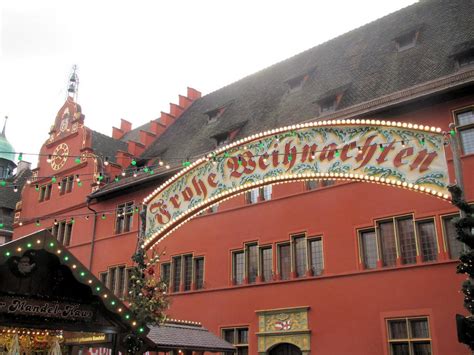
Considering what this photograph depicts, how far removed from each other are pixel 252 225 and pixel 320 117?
4803 mm

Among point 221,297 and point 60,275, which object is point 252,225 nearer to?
point 221,297

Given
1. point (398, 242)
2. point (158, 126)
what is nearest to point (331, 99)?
point (398, 242)

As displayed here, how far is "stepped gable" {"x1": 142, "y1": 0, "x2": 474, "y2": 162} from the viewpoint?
768 inches

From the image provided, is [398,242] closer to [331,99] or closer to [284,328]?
[284,328]

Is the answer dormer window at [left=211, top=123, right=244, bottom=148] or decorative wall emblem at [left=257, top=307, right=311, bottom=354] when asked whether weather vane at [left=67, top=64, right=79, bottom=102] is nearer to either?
dormer window at [left=211, top=123, right=244, bottom=148]

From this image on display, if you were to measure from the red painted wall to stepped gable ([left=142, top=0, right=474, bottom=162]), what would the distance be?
2573mm

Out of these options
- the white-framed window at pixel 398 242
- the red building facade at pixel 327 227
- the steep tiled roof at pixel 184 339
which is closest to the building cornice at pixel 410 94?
the red building facade at pixel 327 227

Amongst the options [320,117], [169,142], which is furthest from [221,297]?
[169,142]

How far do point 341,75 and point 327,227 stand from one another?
7143 mm

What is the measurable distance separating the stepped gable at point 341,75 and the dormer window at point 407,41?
0.15 meters

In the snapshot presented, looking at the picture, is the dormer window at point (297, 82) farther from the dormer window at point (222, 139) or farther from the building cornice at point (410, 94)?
the building cornice at point (410, 94)

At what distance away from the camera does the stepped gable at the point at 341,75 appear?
1952 centimetres

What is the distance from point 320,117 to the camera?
66.5 feet

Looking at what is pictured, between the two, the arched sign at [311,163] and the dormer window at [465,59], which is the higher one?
the dormer window at [465,59]
